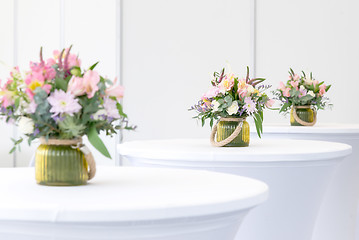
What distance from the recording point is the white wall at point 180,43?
6.98 meters

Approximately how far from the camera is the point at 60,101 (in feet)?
6.16

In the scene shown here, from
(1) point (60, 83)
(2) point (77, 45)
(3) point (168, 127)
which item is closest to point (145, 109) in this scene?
(3) point (168, 127)

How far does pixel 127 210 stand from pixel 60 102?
47 centimetres

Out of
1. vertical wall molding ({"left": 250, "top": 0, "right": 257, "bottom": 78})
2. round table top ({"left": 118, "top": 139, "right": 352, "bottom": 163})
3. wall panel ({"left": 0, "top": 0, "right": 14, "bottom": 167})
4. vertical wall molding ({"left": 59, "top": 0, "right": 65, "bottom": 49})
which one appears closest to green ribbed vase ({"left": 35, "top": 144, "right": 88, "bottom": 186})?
round table top ({"left": 118, "top": 139, "right": 352, "bottom": 163})

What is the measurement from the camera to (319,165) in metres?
2.98

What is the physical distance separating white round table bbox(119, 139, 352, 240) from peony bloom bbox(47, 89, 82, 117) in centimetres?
104

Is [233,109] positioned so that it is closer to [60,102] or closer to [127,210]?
[60,102]

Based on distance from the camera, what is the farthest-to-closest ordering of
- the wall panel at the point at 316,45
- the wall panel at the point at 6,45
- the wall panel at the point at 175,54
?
the wall panel at the point at 6,45
the wall panel at the point at 175,54
the wall panel at the point at 316,45

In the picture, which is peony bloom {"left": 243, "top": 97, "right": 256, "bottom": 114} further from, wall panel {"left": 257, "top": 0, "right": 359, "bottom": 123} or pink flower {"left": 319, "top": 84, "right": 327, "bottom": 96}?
wall panel {"left": 257, "top": 0, "right": 359, "bottom": 123}

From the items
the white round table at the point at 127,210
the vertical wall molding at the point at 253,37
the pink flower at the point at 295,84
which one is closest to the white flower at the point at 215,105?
the white round table at the point at 127,210

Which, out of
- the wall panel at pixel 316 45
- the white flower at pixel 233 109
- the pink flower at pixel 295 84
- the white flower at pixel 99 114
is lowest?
the white flower at pixel 233 109

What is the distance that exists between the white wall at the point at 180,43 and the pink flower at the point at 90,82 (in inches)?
212

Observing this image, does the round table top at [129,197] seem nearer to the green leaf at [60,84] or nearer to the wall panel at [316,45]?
the green leaf at [60,84]

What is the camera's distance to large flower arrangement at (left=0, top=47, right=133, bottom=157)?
1.88m
